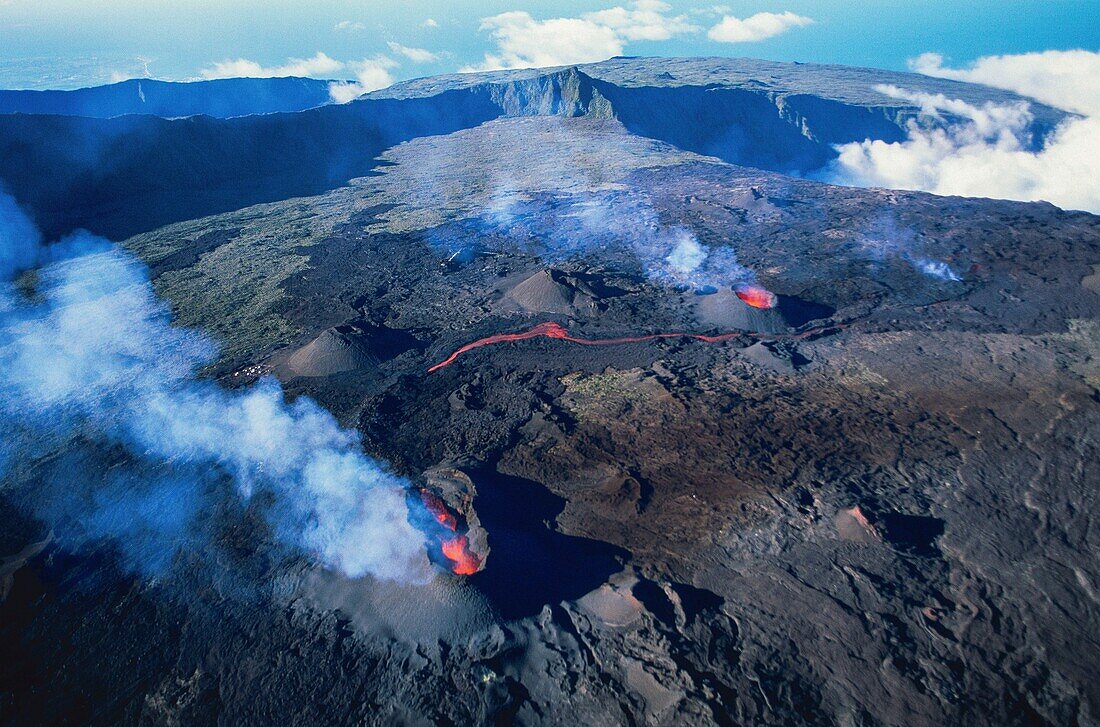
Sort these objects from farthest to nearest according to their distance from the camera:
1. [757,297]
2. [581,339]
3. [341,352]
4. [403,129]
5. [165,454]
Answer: [403,129], [757,297], [581,339], [341,352], [165,454]

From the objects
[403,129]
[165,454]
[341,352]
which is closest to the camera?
[165,454]

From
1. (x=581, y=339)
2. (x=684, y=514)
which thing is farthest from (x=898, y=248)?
(x=684, y=514)

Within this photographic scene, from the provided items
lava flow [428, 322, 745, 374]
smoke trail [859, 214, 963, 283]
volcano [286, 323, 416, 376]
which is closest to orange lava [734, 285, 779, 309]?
lava flow [428, 322, 745, 374]

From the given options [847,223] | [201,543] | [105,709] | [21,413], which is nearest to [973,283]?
[847,223]

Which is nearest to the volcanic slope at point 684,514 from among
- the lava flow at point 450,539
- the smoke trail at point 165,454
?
the lava flow at point 450,539

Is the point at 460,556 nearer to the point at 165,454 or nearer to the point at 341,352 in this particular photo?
the point at 165,454

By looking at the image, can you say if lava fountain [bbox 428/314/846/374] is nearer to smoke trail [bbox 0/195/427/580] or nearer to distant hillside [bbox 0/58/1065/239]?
smoke trail [bbox 0/195/427/580]

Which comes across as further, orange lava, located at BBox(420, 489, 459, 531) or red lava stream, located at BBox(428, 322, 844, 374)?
red lava stream, located at BBox(428, 322, 844, 374)

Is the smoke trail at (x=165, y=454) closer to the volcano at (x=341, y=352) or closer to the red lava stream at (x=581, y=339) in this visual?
the volcano at (x=341, y=352)
